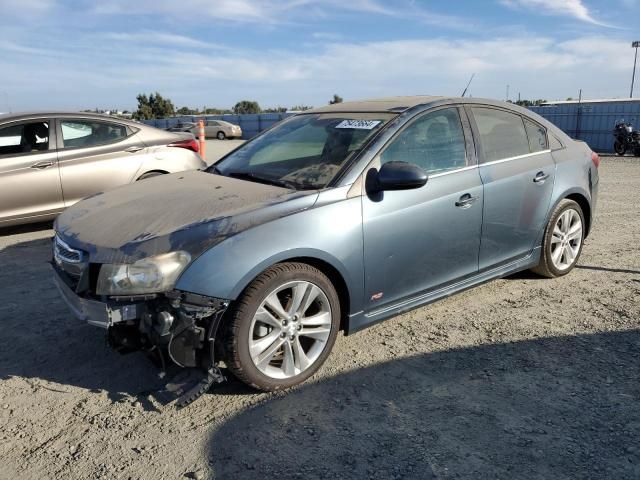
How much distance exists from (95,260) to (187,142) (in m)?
5.11

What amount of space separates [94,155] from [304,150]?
3.94 meters

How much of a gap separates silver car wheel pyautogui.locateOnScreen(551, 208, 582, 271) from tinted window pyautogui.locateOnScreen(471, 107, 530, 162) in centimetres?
79

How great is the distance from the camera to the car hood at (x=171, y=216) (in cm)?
297

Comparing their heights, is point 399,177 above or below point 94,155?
above

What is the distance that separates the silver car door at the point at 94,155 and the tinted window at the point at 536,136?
15.8 feet

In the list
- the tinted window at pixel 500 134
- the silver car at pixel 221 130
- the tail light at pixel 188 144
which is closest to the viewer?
the tinted window at pixel 500 134

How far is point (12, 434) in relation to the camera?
114 inches

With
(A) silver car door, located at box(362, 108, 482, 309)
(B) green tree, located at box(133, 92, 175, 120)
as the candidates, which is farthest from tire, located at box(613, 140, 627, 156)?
(B) green tree, located at box(133, 92, 175, 120)

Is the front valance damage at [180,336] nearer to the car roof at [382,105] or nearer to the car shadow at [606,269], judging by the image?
the car roof at [382,105]

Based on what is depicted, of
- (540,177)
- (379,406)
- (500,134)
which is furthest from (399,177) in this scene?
(540,177)

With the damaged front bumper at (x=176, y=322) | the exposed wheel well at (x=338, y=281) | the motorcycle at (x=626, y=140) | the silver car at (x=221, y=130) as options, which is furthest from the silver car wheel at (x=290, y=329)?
the silver car at (x=221, y=130)

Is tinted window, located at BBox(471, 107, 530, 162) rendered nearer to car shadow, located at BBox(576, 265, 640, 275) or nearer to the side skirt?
the side skirt

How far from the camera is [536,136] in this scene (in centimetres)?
477

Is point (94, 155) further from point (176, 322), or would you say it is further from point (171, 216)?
point (176, 322)
